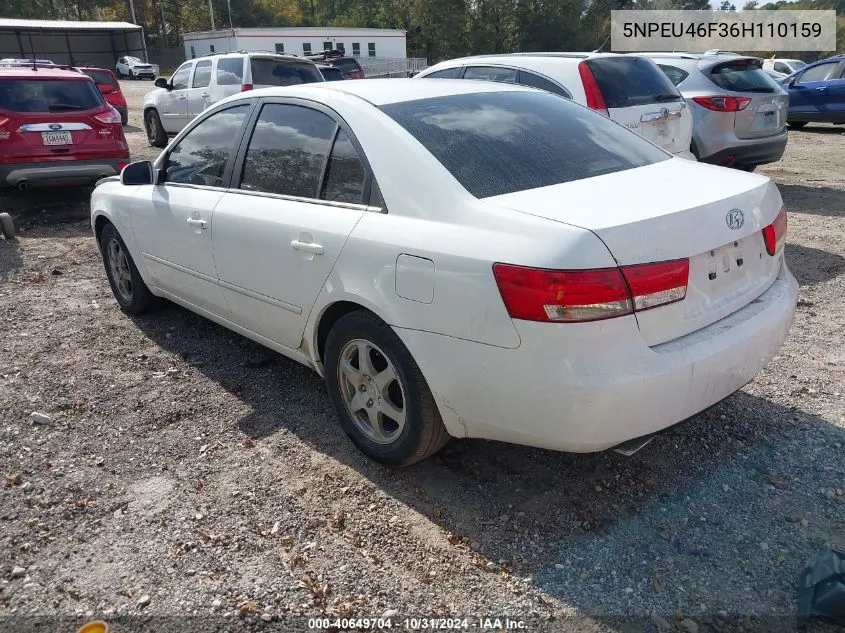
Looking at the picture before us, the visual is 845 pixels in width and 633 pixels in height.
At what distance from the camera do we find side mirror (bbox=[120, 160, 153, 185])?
4.54 metres

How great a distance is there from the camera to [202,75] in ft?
45.6

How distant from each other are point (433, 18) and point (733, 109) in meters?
54.2

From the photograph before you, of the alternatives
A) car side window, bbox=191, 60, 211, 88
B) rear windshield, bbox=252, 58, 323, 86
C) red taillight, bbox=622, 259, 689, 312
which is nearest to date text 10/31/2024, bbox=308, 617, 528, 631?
red taillight, bbox=622, 259, 689, 312

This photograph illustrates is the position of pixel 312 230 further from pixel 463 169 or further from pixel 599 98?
pixel 599 98

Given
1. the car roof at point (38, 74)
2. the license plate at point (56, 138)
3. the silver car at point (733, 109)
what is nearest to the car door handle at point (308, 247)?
the silver car at point (733, 109)

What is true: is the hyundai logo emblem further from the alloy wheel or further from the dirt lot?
the alloy wheel

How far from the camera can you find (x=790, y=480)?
3.03 meters

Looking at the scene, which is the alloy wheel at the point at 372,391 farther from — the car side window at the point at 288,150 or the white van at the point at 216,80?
the white van at the point at 216,80

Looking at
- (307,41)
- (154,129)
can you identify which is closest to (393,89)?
(154,129)

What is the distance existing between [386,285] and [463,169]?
1.91 ft

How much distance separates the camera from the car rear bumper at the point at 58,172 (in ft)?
28.3

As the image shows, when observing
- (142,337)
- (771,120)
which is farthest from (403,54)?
(142,337)

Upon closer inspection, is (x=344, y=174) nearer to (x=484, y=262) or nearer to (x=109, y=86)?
(x=484, y=262)

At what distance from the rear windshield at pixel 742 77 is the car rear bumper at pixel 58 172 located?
795 centimetres
